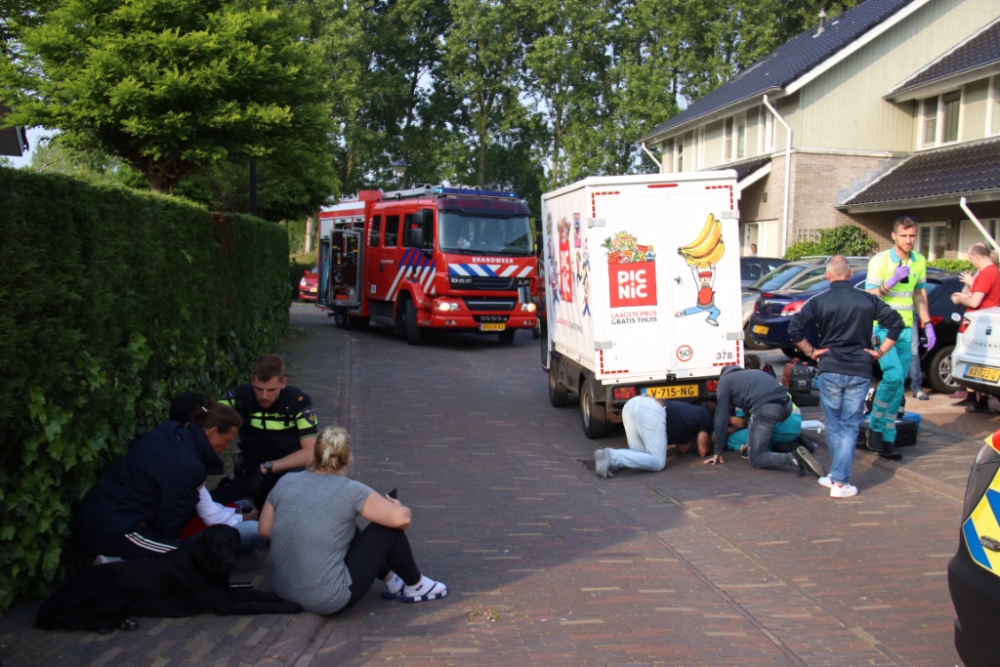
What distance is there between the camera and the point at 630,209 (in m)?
9.62

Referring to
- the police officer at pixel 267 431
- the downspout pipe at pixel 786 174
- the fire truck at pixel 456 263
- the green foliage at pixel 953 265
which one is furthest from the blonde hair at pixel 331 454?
the downspout pipe at pixel 786 174

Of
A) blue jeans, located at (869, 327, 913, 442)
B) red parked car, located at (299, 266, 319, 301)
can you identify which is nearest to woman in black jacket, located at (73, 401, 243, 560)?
blue jeans, located at (869, 327, 913, 442)

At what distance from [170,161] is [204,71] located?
5.73 ft

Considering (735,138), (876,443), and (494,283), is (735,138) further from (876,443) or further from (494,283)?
(876,443)

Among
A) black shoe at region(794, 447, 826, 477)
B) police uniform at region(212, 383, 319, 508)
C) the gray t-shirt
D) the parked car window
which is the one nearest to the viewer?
the gray t-shirt

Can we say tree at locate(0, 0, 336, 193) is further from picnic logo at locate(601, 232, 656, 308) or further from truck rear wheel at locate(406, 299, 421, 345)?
truck rear wheel at locate(406, 299, 421, 345)

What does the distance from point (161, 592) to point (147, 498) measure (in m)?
0.54

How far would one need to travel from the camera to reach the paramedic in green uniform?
28.3ft

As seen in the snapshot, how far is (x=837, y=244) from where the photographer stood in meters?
27.5

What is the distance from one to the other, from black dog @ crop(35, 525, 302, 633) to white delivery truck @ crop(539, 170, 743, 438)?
5286mm

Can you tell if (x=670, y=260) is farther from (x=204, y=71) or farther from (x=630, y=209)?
(x=204, y=71)

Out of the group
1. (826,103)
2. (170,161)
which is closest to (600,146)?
(826,103)

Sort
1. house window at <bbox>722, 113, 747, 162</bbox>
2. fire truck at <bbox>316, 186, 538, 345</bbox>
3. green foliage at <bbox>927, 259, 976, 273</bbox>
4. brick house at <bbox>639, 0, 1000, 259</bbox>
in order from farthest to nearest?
house window at <bbox>722, 113, 747, 162</bbox>, brick house at <bbox>639, 0, 1000, 259</bbox>, green foliage at <bbox>927, 259, 976, 273</bbox>, fire truck at <bbox>316, 186, 538, 345</bbox>

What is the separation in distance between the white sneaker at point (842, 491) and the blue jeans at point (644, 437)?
1603 mm
